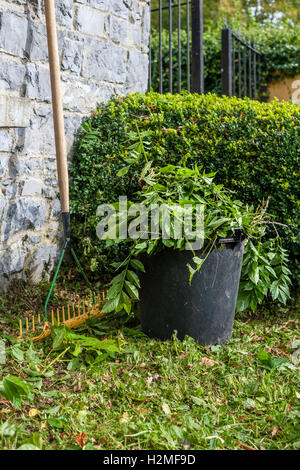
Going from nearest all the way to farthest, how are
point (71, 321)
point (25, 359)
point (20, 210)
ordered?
point (25, 359) < point (71, 321) < point (20, 210)

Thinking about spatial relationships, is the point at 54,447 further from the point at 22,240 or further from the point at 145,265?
the point at 22,240

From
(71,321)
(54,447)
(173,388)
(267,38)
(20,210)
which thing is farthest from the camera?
(267,38)

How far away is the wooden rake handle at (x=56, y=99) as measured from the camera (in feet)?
8.87

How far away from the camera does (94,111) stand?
3254 millimetres

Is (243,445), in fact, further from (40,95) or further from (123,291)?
(40,95)

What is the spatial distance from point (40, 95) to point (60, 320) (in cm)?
141

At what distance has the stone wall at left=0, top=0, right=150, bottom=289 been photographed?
8.93 ft

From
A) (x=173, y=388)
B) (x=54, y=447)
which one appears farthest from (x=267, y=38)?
(x=54, y=447)

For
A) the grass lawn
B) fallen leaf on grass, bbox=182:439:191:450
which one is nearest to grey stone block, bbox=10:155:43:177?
the grass lawn

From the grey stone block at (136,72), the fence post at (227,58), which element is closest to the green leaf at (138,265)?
the grey stone block at (136,72)

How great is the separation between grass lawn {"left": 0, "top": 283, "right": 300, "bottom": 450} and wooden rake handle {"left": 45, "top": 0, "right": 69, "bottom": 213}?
2.80 ft

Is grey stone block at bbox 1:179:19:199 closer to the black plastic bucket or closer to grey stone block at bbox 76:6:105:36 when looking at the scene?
the black plastic bucket

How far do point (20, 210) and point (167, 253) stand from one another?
3.57 feet

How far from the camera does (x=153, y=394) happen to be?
197 centimetres
